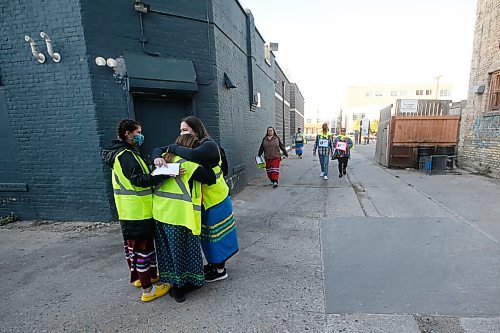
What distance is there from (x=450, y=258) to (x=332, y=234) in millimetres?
1491

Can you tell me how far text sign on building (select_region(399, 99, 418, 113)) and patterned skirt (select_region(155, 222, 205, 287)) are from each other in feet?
37.5

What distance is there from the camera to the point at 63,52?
15.2 ft

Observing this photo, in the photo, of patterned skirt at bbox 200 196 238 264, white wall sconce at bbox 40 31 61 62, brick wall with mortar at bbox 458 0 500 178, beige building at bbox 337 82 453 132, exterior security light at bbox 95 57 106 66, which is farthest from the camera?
beige building at bbox 337 82 453 132

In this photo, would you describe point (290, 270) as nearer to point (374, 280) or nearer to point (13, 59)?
point (374, 280)

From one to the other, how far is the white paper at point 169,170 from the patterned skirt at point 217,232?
0.63 metres

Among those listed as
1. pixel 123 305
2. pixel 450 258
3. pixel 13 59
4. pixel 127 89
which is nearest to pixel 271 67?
pixel 127 89

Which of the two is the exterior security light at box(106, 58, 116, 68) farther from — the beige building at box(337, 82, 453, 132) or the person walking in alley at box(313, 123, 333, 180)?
the beige building at box(337, 82, 453, 132)

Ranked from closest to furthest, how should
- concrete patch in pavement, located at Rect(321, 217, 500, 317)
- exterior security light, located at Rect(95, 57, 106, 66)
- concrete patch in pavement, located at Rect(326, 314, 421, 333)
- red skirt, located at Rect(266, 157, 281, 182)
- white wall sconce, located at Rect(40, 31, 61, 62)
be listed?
1. concrete patch in pavement, located at Rect(326, 314, 421, 333)
2. concrete patch in pavement, located at Rect(321, 217, 500, 317)
3. white wall sconce, located at Rect(40, 31, 61, 62)
4. exterior security light, located at Rect(95, 57, 106, 66)
5. red skirt, located at Rect(266, 157, 281, 182)

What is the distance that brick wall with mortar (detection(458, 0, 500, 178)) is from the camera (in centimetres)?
865

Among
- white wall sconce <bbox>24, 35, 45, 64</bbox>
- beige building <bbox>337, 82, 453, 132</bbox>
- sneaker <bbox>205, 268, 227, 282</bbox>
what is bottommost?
sneaker <bbox>205, 268, 227, 282</bbox>

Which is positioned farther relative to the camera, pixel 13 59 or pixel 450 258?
pixel 13 59

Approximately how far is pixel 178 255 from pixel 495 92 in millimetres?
11313

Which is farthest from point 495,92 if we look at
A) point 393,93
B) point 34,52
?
point 393,93

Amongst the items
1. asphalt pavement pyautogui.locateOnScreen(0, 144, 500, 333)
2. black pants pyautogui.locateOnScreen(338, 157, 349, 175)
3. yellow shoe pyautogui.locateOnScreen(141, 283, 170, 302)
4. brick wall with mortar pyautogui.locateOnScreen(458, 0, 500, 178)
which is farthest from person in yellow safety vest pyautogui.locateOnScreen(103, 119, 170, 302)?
brick wall with mortar pyautogui.locateOnScreen(458, 0, 500, 178)
